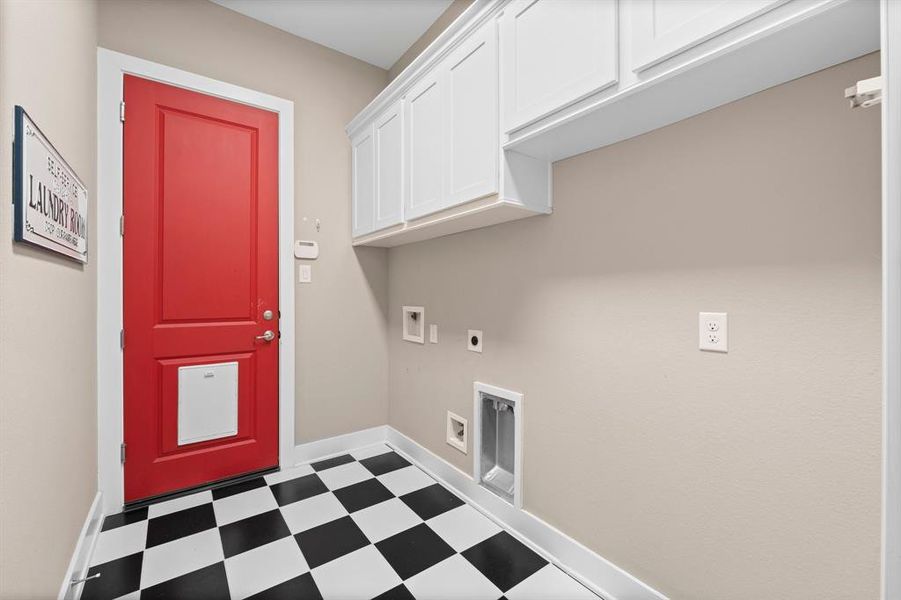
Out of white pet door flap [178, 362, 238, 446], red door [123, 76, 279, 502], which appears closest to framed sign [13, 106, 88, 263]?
red door [123, 76, 279, 502]

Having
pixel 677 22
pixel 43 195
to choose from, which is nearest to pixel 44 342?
pixel 43 195

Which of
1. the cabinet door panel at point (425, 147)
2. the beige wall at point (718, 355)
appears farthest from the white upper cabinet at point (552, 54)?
the cabinet door panel at point (425, 147)

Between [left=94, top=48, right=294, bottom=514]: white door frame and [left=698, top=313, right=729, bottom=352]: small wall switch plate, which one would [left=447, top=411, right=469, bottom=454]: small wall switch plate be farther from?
[left=94, top=48, right=294, bottom=514]: white door frame

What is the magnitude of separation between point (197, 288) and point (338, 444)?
1.35m

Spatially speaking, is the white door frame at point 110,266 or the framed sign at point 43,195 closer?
the framed sign at point 43,195

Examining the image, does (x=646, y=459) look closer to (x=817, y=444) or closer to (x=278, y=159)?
(x=817, y=444)

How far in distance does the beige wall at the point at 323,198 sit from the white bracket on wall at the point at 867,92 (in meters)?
2.53

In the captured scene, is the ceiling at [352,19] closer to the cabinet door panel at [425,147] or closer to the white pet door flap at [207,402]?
the cabinet door panel at [425,147]

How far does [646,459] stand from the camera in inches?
54.3

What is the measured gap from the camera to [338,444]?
2727mm

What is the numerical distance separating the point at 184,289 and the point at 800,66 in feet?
8.91

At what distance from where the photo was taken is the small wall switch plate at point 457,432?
2199 millimetres

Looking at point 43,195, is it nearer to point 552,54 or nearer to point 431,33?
point 552,54

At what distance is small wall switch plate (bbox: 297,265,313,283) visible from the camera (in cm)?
257
